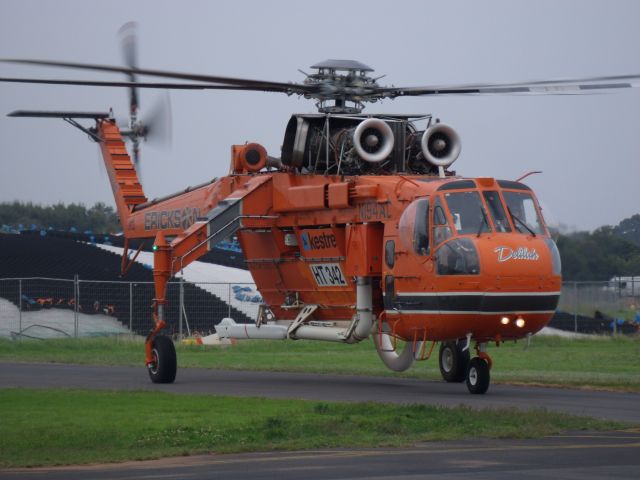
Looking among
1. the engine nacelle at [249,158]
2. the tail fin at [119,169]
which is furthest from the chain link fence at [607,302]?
the engine nacelle at [249,158]

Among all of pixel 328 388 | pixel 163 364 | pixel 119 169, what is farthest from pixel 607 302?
Result: pixel 163 364

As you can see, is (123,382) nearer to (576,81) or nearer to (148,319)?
(576,81)

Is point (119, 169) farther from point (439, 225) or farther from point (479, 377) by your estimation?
point (479, 377)

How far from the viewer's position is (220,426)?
16953 mm

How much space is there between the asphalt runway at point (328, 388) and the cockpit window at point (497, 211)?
296cm

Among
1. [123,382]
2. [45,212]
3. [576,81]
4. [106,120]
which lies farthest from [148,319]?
[45,212]

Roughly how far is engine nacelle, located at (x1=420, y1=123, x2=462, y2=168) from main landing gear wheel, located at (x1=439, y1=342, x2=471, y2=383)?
375 centimetres

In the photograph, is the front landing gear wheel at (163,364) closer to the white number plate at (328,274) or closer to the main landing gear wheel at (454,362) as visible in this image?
the white number plate at (328,274)

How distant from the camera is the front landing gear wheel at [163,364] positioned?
83.2 ft

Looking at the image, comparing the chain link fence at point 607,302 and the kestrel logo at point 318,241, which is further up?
the kestrel logo at point 318,241

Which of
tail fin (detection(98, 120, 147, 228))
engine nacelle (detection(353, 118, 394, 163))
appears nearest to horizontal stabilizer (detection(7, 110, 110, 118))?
tail fin (detection(98, 120, 147, 228))

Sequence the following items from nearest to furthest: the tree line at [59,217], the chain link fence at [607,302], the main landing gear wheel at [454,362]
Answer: the main landing gear wheel at [454,362]
the chain link fence at [607,302]
the tree line at [59,217]

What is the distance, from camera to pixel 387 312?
23.9 metres

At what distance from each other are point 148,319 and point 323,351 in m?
11.4
